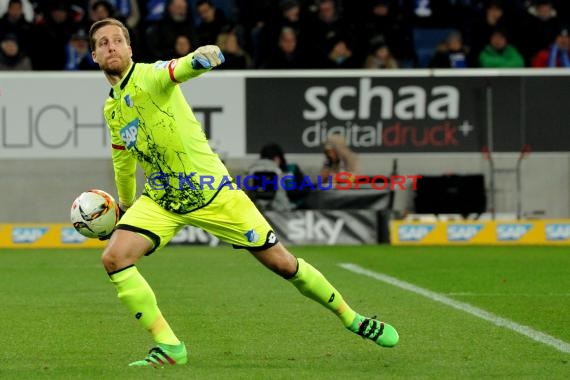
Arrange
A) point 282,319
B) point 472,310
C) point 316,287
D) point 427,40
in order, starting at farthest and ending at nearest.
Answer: point 427,40 < point 472,310 < point 282,319 < point 316,287

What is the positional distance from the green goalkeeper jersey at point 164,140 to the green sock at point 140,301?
0.50 metres

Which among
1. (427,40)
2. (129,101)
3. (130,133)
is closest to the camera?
(129,101)

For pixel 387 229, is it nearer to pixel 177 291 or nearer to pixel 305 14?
pixel 305 14

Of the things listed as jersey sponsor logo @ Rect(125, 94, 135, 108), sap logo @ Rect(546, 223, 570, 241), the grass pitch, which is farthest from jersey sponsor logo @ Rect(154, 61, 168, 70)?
sap logo @ Rect(546, 223, 570, 241)

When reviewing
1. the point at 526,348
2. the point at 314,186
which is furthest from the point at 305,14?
the point at 526,348

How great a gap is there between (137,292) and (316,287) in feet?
3.52

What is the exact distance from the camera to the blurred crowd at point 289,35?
65.7 feet

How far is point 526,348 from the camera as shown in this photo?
8.56 meters

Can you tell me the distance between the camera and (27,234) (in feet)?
62.8

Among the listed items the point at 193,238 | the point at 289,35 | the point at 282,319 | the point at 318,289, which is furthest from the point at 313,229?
the point at 318,289

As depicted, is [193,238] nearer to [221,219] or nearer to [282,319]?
[282,319]

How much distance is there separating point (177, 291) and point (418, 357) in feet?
15.9

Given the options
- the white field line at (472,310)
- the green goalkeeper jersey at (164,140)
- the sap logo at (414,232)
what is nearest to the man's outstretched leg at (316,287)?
the green goalkeeper jersey at (164,140)

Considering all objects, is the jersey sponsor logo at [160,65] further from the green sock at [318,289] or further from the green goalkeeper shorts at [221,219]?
the green sock at [318,289]
